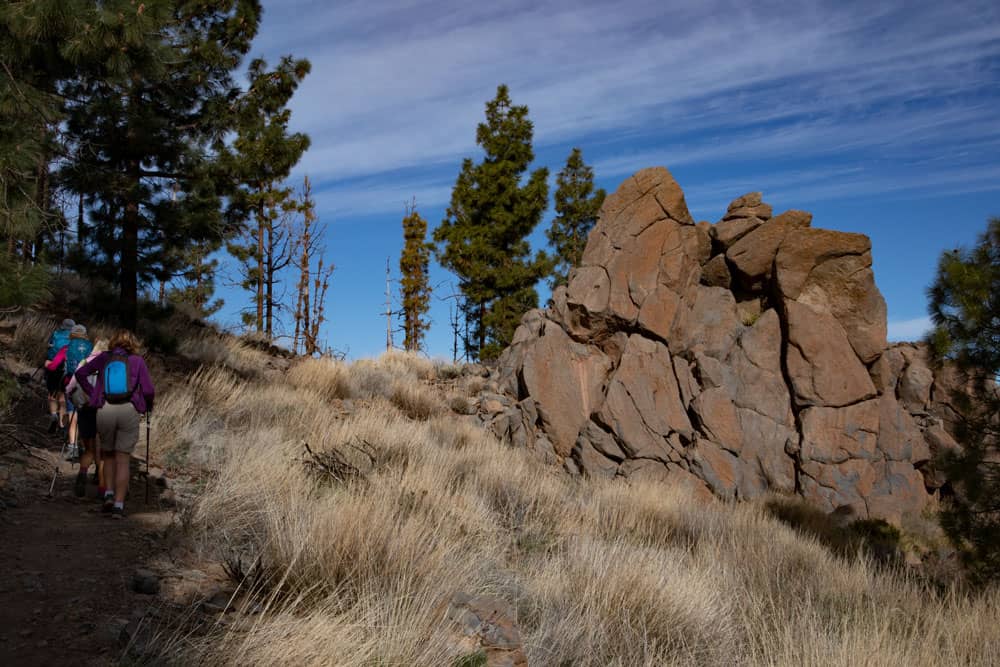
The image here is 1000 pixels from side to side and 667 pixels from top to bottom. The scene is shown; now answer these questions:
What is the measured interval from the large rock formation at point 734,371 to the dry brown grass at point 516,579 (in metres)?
4.79

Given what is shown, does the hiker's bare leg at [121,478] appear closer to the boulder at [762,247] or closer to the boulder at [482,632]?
the boulder at [482,632]

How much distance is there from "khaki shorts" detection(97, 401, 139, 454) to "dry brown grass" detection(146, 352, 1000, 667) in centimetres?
91

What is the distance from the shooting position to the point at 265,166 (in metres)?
13.7

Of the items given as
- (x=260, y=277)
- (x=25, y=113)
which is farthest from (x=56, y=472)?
(x=260, y=277)

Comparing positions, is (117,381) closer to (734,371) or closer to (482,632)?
(482,632)

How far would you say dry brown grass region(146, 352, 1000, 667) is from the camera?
3.98 m

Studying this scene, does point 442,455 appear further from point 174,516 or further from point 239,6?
point 239,6

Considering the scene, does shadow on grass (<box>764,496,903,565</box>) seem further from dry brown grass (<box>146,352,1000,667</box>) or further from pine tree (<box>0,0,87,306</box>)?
pine tree (<box>0,0,87,306</box>)

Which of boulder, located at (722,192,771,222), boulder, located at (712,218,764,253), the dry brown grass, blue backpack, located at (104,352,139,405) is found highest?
boulder, located at (722,192,771,222)

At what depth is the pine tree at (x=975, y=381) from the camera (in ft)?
25.7

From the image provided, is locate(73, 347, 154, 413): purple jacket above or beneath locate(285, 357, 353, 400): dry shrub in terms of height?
above

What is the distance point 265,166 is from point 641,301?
882cm

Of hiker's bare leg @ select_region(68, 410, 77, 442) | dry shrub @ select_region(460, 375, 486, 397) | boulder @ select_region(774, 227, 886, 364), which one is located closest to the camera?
hiker's bare leg @ select_region(68, 410, 77, 442)

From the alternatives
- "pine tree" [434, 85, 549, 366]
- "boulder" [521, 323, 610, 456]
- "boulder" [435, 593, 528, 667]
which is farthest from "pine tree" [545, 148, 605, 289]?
"boulder" [435, 593, 528, 667]
